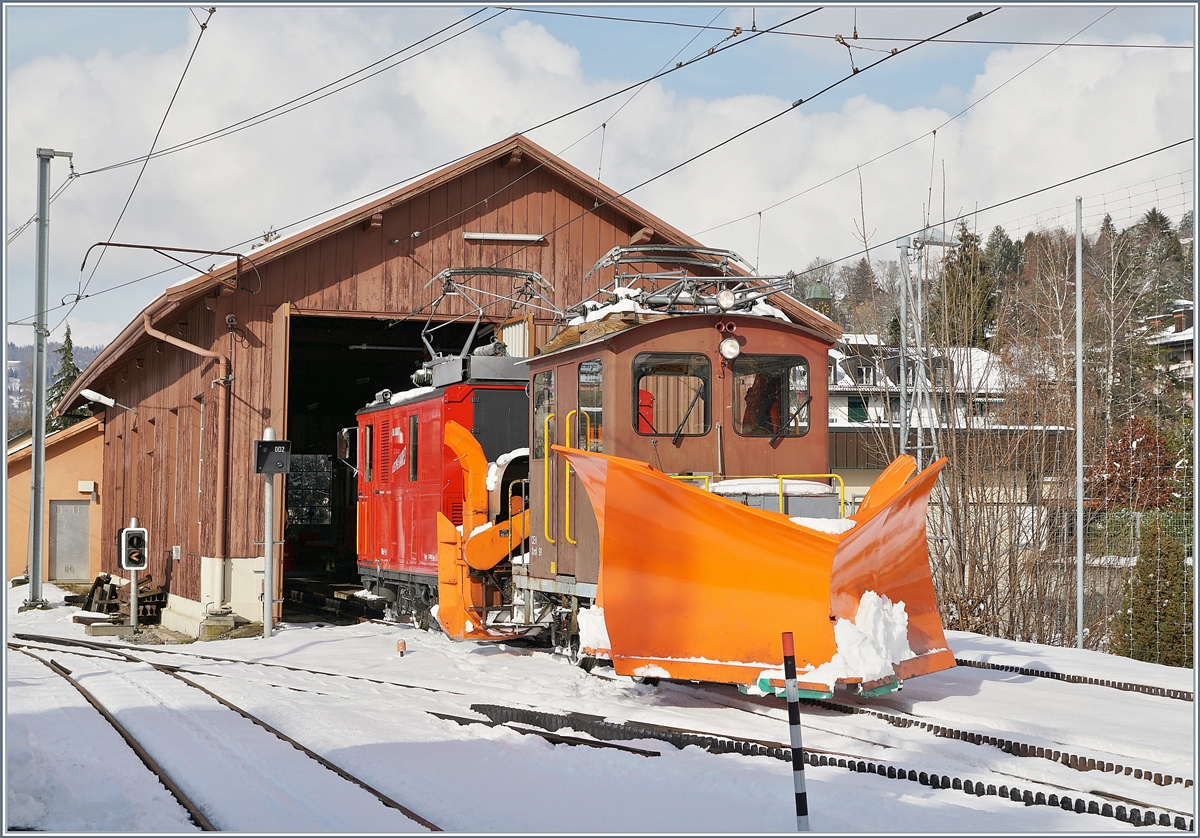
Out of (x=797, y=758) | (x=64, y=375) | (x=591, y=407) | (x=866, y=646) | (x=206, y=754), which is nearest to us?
(x=797, y=758)

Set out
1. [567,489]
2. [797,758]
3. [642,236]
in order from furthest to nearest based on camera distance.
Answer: [642,236] < [567,489] < [797,758]

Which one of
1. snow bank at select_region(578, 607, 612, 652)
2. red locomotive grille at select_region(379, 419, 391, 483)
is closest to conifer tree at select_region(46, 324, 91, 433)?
red locomotive grille at select_region(379, 419, 391, 483)

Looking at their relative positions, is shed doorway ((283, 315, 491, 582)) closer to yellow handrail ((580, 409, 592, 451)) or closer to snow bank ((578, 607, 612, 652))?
yellow handrail ((580, 409, 592, 451))

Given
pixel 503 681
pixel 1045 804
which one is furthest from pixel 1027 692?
pixel 503 681

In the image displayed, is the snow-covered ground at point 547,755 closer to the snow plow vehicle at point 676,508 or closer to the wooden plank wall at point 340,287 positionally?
the snow plow vehicle at point 676,508

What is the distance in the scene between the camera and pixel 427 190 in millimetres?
19703

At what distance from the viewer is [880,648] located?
846 cm

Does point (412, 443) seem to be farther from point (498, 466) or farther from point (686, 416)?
point (686, 416)

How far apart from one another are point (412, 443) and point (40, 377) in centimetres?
1136

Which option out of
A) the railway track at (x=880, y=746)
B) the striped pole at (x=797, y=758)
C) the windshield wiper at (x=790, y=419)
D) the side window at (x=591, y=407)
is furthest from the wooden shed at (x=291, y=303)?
the striped pole at (x=797, y=758)

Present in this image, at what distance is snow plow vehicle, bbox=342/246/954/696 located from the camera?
339 inches

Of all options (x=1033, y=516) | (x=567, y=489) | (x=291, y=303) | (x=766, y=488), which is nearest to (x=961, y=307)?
(x=1033, y=516)

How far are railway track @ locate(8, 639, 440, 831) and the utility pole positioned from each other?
11749 mm

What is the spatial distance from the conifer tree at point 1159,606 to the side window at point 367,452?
1151 cm
